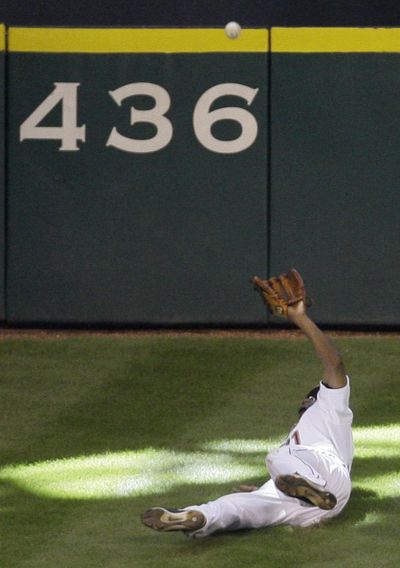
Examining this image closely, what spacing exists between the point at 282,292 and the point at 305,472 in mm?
783

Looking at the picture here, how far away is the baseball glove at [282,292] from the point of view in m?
6.21

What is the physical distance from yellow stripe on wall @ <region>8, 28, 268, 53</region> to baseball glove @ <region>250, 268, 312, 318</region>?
4.43 meters

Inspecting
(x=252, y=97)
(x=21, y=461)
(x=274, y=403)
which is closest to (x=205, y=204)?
(x=252, y=97)

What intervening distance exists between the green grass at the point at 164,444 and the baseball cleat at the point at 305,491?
0.21 meters

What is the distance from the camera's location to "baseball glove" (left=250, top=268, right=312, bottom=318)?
6.21m

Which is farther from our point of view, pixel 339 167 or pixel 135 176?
pixel 135 176

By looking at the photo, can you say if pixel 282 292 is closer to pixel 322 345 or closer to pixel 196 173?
pixel 322 345

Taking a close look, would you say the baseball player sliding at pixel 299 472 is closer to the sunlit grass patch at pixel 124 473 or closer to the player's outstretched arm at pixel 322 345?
the player's outstretched arm at pixel 322 345

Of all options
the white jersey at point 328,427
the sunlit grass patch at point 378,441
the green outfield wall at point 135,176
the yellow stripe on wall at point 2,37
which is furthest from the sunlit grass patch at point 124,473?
the yellow stripe on wall at point 2,37

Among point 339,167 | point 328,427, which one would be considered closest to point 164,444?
point 328,427

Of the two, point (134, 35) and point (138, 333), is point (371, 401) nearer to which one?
point (138, 333)

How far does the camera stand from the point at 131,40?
10.4 m

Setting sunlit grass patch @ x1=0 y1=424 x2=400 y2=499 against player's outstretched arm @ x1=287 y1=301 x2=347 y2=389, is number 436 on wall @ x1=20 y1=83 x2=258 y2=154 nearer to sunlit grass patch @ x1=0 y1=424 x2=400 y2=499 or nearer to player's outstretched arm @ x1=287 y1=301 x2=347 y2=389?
sunlit grass patch @ x1=0 y1=424 x2=400 y2=499

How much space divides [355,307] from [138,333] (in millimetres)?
1568
